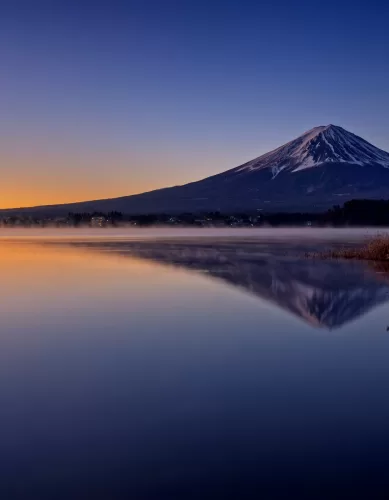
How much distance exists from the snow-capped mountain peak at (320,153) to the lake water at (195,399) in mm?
143503

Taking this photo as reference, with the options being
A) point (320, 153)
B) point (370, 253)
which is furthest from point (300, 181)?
point (370, 253)

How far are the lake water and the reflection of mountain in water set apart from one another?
12 cm

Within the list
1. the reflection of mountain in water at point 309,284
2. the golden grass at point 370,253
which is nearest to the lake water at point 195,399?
the reflection of mountain in water at point 309,284

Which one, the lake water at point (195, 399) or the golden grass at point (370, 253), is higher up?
the lake water at point (195, 399)

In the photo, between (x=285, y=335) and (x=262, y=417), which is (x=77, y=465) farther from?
(x=285, y=335)

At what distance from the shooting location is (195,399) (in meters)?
5.51

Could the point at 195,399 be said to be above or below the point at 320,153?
below

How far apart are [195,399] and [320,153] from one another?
538ft

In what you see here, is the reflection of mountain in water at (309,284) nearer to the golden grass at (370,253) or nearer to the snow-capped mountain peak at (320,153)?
the golden grass at (370,253)

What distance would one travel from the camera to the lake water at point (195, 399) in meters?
3.92

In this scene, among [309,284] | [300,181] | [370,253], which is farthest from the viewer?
[300,181]

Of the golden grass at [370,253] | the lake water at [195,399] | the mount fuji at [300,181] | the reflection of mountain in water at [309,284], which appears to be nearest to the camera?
the lake water at [195,399]

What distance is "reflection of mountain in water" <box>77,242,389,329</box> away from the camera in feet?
35.5

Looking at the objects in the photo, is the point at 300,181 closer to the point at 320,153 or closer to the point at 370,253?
the point at 320,153
